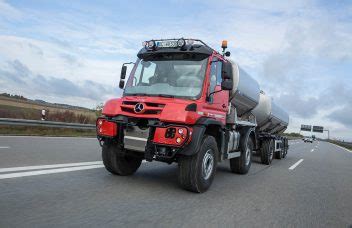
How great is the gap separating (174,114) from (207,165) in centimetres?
135

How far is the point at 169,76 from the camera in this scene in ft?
24.6

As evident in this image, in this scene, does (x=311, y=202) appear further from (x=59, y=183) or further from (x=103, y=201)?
(x=59, y=183)

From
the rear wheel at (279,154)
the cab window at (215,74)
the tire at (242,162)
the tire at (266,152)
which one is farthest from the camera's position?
the rear wheel at (279,154)

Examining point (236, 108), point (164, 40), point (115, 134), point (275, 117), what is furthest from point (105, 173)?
point (275, 117)

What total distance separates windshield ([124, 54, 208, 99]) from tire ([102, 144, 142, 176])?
116cm

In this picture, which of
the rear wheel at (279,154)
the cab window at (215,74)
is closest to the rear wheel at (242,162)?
the cab window at (215,74)

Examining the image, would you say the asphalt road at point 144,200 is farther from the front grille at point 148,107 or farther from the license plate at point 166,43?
the license plate at point 166,43

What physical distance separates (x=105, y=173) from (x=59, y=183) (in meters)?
1.61

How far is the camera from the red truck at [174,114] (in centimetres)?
650

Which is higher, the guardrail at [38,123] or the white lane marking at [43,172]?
the guardrail at [38,123]

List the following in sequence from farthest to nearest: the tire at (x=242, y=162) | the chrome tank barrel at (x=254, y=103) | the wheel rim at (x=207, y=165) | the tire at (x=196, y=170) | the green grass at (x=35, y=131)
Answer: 1. the green grass at (x=35, y=131)
2. the tire at (x=242, y=162)
3. the chrome tank barrel at (x=254, y=103)
4. the wheel rim at (x=207, y=165)
5. the tire at (x=196, y=170)

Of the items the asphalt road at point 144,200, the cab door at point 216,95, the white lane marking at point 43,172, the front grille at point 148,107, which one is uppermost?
the cab door at point 216,95

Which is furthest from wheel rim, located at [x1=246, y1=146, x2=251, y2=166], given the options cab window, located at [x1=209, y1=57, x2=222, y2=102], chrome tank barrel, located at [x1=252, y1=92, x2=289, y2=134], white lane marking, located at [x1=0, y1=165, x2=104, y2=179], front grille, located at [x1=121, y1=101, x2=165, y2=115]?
front grille, located at [x1=121, y1=101, x2=165, y2=115]

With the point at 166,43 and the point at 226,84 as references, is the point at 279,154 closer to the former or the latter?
the point at 226,84
